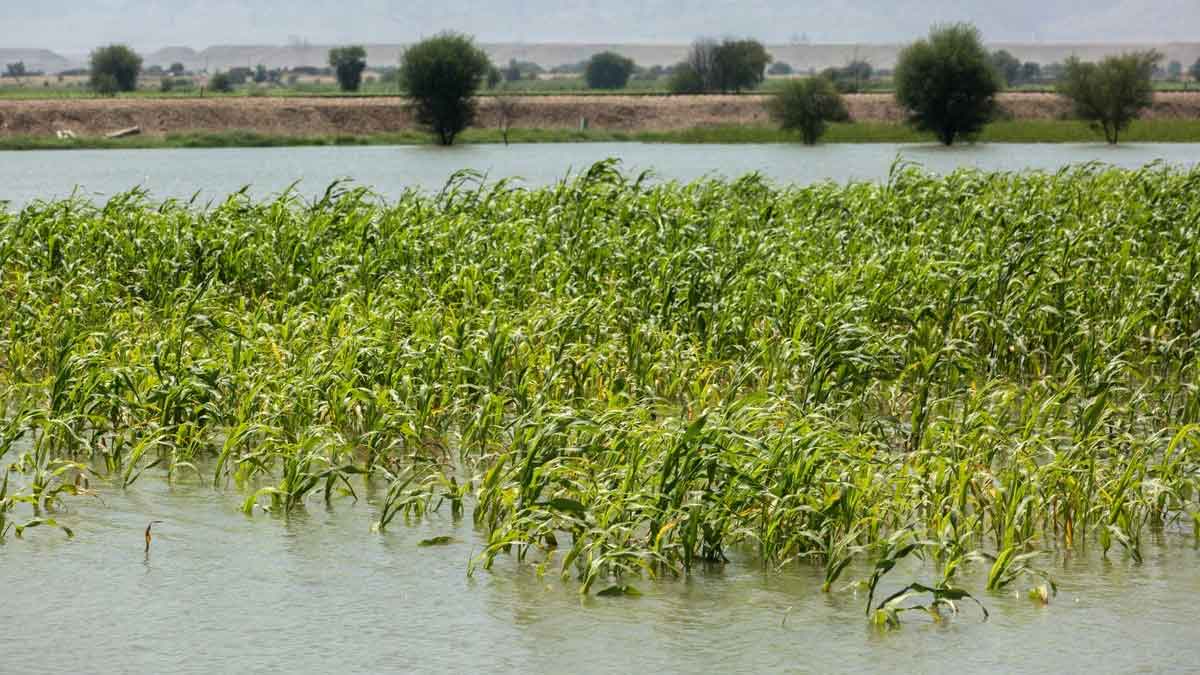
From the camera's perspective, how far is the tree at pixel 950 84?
8112 cm

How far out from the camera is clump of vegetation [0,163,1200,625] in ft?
27.2

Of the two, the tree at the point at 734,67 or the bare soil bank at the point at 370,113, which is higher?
the tree at the point at 734,67

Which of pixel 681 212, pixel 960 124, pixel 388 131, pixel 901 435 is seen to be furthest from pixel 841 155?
pixel 901 435

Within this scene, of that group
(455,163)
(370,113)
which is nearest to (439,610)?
(455,163)

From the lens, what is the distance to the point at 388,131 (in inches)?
3497

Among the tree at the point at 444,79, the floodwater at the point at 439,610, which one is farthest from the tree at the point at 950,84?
the floodwater at the point at 439,610

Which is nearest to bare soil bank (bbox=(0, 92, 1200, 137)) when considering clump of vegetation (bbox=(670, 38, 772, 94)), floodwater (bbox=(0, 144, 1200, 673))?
clump of vegetation (bbox=(670, 38, 772, 94))

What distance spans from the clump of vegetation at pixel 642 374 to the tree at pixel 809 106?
2520 inches

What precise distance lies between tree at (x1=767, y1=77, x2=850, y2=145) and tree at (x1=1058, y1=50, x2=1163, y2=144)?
46.6 ft

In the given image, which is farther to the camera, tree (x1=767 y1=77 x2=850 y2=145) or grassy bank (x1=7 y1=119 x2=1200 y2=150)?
tree (x1=767 y1=77 x2=850 y2=145)

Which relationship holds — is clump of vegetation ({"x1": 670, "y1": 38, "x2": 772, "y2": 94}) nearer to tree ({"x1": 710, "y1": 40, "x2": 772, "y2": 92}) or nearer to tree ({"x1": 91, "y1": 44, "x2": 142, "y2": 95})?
tree ({"x1": 710, "y1": 40, "x2": 772, "y2": 92})

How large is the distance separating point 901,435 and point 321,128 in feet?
262

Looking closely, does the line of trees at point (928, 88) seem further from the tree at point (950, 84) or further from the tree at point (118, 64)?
the tree at point (118, 64)

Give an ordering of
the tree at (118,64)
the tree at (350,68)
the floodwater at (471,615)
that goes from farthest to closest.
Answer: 1. the tree at (118,64)
2. the tree at (350,68)
3. the floodwater at (471,615)
